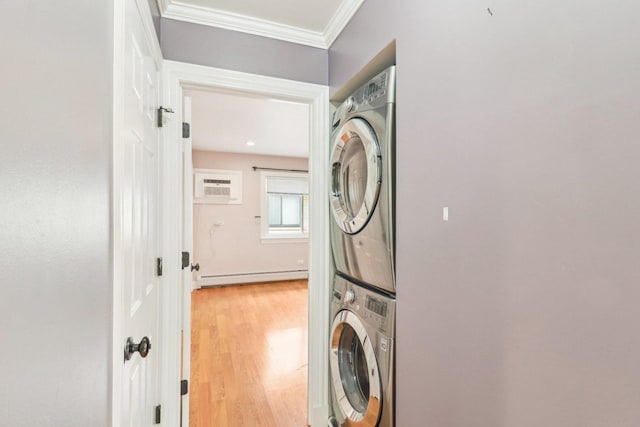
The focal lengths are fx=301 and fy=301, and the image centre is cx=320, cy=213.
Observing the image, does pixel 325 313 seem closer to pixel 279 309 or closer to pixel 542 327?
pixel 542 327

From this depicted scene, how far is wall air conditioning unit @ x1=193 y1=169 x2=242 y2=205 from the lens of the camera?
5324mm

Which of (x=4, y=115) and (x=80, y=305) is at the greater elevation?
(x=4, y=115)

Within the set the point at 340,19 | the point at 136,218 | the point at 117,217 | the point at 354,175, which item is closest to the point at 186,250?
the point at 136,218

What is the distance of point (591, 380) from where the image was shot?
58 cm

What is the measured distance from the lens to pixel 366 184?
1.42 meters

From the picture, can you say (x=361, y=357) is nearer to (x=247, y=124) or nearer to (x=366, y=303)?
(x=366, y=303)

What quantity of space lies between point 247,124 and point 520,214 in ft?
11.8

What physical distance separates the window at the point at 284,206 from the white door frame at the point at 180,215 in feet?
13.2

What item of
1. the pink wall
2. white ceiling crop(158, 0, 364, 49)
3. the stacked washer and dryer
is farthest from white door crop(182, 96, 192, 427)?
the pink wall

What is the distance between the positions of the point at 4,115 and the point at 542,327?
100 cm

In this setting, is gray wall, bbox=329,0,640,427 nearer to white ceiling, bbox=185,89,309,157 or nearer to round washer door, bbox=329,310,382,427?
round washer door, bbox=329,310,382,427

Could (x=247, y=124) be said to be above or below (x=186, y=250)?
above

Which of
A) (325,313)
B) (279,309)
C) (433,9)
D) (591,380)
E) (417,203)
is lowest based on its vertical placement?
(279,309)

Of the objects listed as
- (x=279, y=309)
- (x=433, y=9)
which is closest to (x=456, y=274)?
(x=433, y=9)
